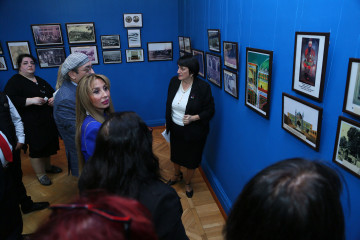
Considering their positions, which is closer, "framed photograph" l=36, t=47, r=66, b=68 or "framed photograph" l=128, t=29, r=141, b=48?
"framed photograph" l=36, t=47, r=66, b=68

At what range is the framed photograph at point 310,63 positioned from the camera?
1.45 meters

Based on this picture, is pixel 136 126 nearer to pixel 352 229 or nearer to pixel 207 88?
pixel 352 229

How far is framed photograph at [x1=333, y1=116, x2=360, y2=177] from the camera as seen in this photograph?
1317mm

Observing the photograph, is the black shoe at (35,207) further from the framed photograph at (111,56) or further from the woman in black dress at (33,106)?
the framed photograph at (111,56)

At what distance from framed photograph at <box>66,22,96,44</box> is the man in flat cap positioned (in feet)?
8.77

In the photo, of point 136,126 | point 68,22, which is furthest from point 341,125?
point 68,22

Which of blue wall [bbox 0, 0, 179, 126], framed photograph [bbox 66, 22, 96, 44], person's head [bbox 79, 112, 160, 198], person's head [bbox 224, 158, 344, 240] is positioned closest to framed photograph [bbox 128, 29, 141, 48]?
blue wall [bbox 0, 0, 179, 126]

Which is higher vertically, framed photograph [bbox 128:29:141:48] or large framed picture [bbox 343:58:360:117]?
framed photograph [bbox 128:29:141:48]

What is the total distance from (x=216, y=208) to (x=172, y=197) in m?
2.41

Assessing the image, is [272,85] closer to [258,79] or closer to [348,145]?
[258,79]

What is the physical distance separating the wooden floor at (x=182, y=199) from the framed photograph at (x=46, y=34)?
2270 millimetres

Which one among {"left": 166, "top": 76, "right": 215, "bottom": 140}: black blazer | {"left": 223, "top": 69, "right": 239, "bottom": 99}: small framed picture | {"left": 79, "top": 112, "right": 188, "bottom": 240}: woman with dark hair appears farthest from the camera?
{"left": 166, "top": 76, "right": 215, "bottom": 140}: black blazer

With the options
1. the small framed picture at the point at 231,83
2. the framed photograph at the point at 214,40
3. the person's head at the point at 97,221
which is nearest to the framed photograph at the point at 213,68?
the framed photograph at the point at 214,40

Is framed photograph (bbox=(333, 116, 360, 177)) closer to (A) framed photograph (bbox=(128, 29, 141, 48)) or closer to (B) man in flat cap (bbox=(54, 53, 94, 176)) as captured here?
(B) man in flat cap (bbox=(54, 53, 94, 176))
